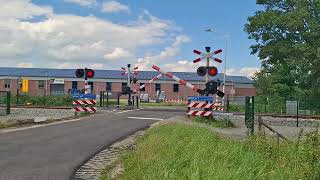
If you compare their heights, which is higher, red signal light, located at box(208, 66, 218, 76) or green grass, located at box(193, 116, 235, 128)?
red signal light, located at box(208, 66, 218, 76)

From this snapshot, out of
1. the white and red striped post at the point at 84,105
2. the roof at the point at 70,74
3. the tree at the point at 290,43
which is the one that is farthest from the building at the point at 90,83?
the white and red striped post at the point at 84,105

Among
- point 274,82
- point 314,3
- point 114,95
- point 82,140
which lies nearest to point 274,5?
point 314,3

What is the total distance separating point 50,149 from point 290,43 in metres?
44.4

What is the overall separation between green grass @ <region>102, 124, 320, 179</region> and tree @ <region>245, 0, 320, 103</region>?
39.5 meters

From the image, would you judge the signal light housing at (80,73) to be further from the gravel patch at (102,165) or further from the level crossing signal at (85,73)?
the gravel patch at (102,165)

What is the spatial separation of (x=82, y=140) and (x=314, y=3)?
42.8m

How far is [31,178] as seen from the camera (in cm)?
877

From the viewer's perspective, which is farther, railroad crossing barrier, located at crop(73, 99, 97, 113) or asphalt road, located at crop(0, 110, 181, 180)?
railroad crossing barrier, located at crop(73, 99, 97, 113)

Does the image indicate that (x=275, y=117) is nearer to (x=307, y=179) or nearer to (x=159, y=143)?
(x=159, y=143)

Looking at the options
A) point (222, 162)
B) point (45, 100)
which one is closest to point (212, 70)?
point (222, 162)

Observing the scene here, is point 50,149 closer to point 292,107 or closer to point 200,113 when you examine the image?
point 200,113

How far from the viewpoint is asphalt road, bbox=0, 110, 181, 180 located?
30.9 ft

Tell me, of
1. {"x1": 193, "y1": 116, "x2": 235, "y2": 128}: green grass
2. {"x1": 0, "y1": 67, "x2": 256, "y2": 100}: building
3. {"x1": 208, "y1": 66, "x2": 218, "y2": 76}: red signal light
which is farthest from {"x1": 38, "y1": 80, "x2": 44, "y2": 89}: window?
{"x1": 208, "y1": 66, "x2": 218, "y2": 76}: red signal light

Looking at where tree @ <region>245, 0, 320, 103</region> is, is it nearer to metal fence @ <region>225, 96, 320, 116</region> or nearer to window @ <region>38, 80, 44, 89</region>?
metal fence @ <region>225, 96, 320, 116</region>
